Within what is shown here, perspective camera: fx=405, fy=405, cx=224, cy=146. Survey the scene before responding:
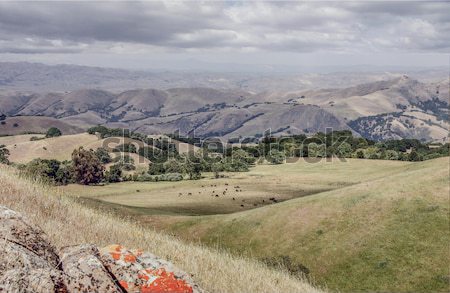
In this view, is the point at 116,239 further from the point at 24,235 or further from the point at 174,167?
the point at 174,167

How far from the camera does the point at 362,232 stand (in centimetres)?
5394

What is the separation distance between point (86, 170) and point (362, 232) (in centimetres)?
13501

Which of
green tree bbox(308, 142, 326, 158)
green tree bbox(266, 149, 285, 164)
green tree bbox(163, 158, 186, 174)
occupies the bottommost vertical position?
green tree bbox(163, 158, 186, 174)

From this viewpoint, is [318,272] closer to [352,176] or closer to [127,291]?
[127,291]

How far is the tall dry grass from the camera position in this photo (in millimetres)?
10626

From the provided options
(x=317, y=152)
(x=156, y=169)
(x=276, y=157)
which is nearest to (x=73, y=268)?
(x=156, y=169)

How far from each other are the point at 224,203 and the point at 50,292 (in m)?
91.7

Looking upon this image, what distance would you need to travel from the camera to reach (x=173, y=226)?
217 feet

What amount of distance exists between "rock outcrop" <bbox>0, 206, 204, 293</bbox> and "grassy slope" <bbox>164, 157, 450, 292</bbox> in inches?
1456

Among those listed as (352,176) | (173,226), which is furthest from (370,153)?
(173,226)

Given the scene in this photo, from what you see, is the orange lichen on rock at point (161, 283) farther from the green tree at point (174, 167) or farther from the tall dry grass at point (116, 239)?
the green tree at point (174, 167)

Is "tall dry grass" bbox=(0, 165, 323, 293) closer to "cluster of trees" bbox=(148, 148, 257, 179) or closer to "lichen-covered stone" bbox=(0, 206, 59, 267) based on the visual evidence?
"lichen-covered stone" bbox=(0, 206, 59, 267)

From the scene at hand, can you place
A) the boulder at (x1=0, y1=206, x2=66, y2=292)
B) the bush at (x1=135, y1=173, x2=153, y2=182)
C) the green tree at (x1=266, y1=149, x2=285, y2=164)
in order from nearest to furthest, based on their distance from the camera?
the boulder at (x1=0, y1=206, x2=66, y2=292)
the bush at (x1=135, y1=173, x2=153, y2=182)
the green tree at (x1=266, y1=149, x2=285, y2=164)

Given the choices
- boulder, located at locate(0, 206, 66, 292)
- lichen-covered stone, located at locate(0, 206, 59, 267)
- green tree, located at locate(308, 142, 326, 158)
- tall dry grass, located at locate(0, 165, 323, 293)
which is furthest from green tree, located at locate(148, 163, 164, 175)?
boulder, located at locate(0, 206, 66, 292)
